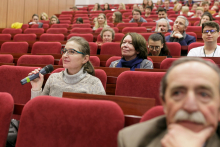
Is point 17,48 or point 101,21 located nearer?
point 17,48

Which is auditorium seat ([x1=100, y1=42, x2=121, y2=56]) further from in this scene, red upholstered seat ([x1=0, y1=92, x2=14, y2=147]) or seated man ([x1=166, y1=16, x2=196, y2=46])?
red upholstered seat ([x1=0, y1=92, x2=14, y2=147])

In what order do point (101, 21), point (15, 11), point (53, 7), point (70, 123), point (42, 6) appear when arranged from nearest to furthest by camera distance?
point (70, 123), point (101, 21), point (15, 11), point (42, 6), point (53, 7)

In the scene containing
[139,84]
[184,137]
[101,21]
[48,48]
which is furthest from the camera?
[101,21]

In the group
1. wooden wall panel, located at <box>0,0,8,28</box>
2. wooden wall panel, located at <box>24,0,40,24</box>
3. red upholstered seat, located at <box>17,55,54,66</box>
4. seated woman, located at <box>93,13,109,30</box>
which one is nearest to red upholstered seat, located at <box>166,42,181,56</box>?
red upholstered seat, located at <box>17,55,54,66</box>

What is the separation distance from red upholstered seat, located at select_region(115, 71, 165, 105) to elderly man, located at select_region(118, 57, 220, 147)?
0.21 m

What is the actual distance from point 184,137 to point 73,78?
0.97 feet

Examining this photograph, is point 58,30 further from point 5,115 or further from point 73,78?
point 5,115

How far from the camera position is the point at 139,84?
40 cm

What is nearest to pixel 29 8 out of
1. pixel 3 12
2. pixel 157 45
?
pixel 3 12

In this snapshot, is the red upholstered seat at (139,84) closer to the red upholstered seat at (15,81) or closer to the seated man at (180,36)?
the red upholstered seat at (15,81)

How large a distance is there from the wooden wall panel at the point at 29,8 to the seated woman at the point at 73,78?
167 cm

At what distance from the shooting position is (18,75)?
49 centimetres

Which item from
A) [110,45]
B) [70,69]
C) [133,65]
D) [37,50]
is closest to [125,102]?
[70,69]

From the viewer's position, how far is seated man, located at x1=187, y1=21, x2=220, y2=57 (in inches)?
25.0
